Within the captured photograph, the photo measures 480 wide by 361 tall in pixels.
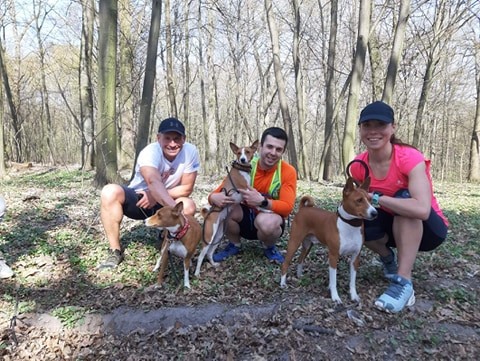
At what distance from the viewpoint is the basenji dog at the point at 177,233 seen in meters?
3.70

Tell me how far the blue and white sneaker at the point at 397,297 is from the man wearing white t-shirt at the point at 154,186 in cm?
231

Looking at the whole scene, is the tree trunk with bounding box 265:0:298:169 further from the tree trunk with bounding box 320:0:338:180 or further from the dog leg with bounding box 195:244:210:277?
the dog leg with bounding box 195:244:210:277

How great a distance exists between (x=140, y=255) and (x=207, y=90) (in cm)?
1492

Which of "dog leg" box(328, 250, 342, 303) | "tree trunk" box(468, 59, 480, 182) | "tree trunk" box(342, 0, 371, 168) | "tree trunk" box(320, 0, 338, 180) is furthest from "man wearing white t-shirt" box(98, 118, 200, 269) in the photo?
"tree trunk" box(468, 59, 480, 182)

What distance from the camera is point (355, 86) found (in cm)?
984

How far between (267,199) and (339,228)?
1020 millimetres

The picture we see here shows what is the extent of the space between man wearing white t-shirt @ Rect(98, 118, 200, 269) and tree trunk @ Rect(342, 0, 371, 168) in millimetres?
5970

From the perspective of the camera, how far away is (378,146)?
337 centimetres

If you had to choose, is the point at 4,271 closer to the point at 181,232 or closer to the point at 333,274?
the point at 181,232

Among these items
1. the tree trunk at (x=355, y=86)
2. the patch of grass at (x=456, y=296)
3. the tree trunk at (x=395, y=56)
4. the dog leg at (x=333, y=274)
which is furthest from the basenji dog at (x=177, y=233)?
the tree trunk at (x=395, y=56)

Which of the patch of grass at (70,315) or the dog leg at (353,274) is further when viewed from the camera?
the dog leg at (353,274)

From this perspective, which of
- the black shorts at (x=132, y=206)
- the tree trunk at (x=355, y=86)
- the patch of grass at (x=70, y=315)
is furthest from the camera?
the tree trunk at (x=355, y=86)

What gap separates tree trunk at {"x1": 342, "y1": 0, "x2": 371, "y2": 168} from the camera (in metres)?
9.58

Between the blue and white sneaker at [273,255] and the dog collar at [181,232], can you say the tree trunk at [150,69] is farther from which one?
the dog collar at [181,232]
